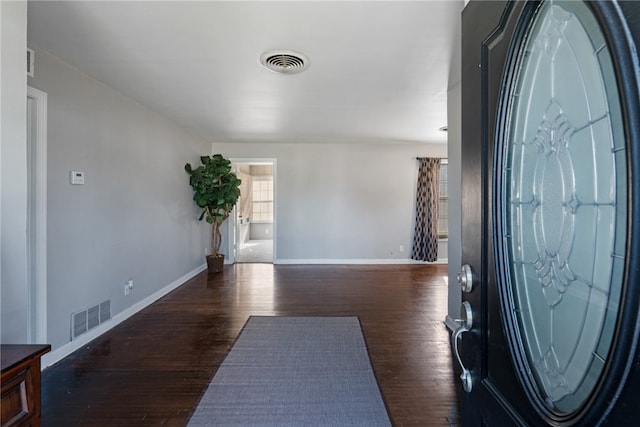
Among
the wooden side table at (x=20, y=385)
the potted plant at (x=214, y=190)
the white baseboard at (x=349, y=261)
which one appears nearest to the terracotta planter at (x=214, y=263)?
the potted plant at (x=214, y=190)

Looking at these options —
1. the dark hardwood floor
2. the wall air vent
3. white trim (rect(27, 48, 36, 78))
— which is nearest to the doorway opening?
the dark hardwood floor

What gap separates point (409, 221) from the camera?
19.1 feet

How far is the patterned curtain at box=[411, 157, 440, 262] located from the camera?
5.69 metres

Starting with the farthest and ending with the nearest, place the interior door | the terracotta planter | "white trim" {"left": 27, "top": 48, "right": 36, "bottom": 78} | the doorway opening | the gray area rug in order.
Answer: the doorway opening → the terracotta planter → "white trim" {"left": 27, "top": 48, "right": 36, "bottom": 78} → the gray area rug → the interior door

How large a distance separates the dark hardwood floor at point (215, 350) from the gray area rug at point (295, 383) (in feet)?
0.34

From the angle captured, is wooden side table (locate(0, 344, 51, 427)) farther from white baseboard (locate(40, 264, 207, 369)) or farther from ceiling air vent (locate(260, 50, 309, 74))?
ceiling air vent (locate(260, 50, 309, 74))

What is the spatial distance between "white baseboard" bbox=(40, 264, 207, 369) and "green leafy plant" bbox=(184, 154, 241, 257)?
1.17 meters

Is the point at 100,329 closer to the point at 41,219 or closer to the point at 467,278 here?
Answer: the point at 41,219

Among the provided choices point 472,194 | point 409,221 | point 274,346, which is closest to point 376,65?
point 472,194

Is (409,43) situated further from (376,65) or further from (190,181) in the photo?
(190,181)

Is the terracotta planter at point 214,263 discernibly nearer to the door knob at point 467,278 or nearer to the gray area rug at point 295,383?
the gray area rug at point 295,383

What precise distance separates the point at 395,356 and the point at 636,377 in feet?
7.09

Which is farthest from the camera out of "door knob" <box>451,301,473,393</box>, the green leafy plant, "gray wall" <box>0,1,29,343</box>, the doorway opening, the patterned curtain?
the doorway opening

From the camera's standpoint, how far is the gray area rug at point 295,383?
1.69 m
